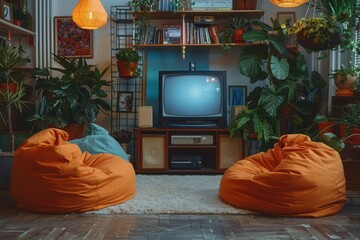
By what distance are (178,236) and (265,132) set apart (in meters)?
2.18

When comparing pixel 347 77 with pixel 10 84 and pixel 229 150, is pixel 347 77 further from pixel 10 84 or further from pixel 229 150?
pixel 10 84

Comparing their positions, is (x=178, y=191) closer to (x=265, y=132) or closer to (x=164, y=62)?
(x=265, y=132)

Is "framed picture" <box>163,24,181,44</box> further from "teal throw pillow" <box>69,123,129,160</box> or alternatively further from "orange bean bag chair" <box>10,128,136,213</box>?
"orange bean bag chair" <box>10,128,136,213</box>

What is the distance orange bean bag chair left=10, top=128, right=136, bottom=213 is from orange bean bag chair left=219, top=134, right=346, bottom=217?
911mm

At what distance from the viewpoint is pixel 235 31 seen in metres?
5.07

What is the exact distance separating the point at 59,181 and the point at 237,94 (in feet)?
9.55

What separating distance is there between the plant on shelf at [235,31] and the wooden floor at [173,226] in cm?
257

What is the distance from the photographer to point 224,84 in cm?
488

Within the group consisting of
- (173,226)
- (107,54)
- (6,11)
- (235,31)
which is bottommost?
(173,226)

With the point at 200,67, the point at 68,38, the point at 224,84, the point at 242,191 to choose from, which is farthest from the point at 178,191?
the point at 68,38

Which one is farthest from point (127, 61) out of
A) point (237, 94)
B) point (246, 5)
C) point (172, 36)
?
point (246, 5)

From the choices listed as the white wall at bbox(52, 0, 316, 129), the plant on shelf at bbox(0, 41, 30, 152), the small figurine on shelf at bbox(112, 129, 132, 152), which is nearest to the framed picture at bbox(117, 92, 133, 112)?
the white wall at bbox(52, 0, 316, 129)

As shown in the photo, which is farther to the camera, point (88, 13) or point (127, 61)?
point (127, 61)

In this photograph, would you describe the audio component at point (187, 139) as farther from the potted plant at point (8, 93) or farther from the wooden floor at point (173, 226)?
the wooden floor at point (173, 226)
